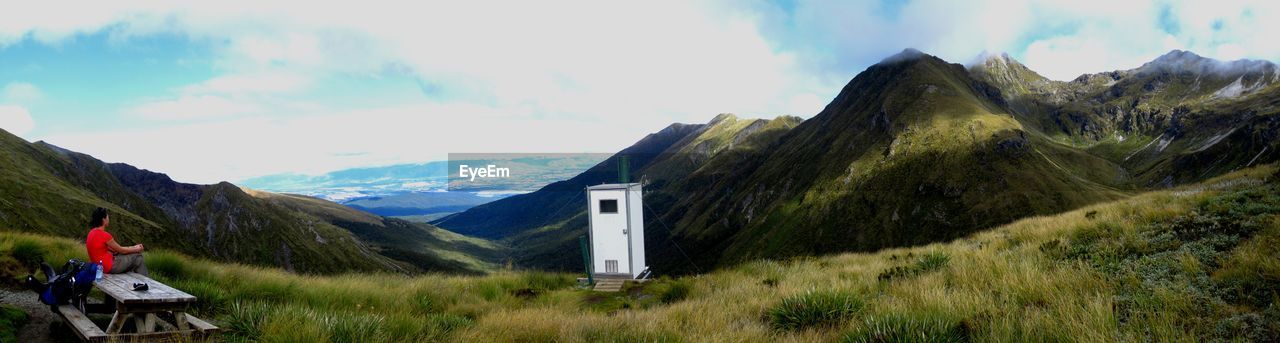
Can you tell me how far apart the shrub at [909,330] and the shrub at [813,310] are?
0.93 metres

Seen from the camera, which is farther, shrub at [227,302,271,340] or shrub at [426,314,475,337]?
shrub at [426,314,475,337]

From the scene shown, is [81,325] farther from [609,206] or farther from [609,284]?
[609,206]

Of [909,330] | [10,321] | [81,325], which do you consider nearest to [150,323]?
[81,325]

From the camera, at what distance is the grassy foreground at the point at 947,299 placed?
220 inches

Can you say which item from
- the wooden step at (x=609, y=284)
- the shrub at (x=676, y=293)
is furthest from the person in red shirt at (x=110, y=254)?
the wooden step at (x=609, y=284)

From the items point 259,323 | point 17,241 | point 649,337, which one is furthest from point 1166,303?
point 17,241

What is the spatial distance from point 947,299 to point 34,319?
1149cm

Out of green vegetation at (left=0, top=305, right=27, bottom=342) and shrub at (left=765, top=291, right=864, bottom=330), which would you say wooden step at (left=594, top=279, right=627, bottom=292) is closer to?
shrub at (left=765, top=291, right=864, bottom=330)

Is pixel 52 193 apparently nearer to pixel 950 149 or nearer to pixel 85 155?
pixel 85 155

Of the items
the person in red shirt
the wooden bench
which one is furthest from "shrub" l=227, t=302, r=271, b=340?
the person in red shirt

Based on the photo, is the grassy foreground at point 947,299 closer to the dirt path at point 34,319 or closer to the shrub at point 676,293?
the shrub at point 676,293

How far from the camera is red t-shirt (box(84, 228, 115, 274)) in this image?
8.63 metres

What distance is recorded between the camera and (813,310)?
714 centimetres

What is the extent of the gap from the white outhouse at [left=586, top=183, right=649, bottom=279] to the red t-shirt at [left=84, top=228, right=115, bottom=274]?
13902mm
